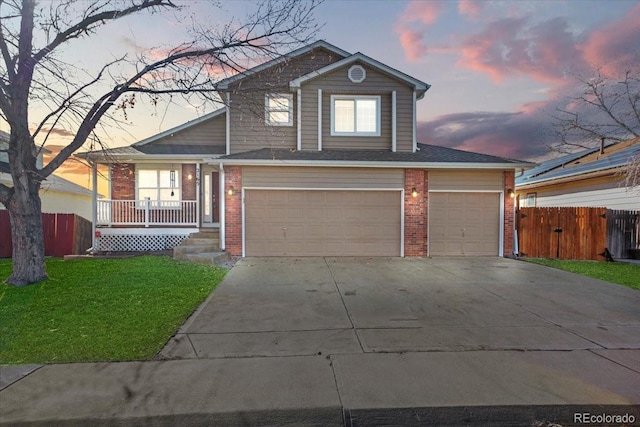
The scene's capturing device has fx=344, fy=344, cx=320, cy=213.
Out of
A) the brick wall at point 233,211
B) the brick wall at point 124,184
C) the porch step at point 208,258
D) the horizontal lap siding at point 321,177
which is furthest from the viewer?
the brick wall at point 124,184

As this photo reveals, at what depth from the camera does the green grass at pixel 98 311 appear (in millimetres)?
3979

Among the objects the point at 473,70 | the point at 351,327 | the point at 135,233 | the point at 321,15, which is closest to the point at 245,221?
the point at 135,233

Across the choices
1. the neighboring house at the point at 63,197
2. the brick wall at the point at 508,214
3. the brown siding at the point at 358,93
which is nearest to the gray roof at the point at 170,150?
the brown siding at the point at 358,93

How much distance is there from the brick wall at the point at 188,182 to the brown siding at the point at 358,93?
444 centimetres

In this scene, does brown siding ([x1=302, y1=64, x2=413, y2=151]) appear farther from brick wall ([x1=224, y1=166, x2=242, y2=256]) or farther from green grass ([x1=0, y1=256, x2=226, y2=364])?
green grass ([x1=0, y1=256, x2=226, y2=364])

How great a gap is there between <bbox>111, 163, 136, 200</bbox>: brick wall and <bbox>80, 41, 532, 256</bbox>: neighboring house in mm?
39

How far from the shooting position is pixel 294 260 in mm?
10906

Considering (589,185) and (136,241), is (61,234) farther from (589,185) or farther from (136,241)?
(589,185)

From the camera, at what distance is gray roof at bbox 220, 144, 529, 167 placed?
11376 mm

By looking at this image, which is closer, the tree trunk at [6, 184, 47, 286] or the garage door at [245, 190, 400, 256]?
the tree trunk at [6, 184, 47, 286]

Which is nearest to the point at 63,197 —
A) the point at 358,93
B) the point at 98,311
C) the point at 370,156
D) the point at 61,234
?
the point at 61,234

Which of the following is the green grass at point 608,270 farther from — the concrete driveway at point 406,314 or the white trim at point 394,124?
the white trim at point 394,124

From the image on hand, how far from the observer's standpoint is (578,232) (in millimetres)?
12117
